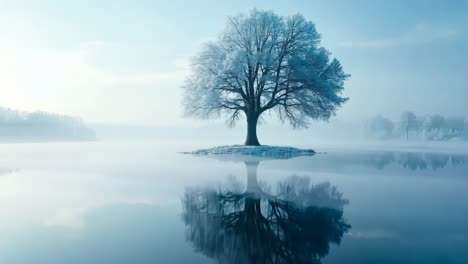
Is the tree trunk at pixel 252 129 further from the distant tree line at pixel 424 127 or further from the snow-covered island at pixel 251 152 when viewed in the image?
the distant tree line at pixel 424 127

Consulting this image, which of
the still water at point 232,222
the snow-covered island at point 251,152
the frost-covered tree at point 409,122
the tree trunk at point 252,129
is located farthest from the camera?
the frost-covered tree at point 409,122

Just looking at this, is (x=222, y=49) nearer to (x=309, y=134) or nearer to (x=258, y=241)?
(x=258, y=241)

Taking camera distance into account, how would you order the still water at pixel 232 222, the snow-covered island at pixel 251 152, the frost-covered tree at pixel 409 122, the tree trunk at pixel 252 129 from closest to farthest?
the still water at pixel 232 222
the snow-covered island at pixel 251 152
the tree trunk at pixel 252 129
the frost-covered tree at pixel 409 122

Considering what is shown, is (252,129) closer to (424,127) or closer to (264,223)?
(264,223)

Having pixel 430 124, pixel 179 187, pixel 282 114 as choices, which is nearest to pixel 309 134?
pixel 430 124

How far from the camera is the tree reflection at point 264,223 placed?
5.53 m

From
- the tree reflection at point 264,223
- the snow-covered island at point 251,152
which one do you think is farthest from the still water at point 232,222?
the snow-covered island at point 251,152

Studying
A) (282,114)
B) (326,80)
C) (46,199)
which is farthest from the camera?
(282,114)

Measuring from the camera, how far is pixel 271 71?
103ft

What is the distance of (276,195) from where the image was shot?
1016 centimetres

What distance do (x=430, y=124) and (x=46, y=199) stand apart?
129366 millimetres

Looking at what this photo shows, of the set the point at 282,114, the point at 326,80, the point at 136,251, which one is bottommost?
the point at 136,251

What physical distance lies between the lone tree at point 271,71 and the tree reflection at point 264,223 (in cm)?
2078

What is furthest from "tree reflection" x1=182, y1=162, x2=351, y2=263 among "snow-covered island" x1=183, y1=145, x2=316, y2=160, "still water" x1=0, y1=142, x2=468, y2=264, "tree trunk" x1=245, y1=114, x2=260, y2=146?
"tree trunk" x1=245, y1=114, x2=260, y2=146
